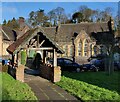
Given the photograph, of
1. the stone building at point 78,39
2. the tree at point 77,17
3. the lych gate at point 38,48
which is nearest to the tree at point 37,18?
the tree at point 77,17

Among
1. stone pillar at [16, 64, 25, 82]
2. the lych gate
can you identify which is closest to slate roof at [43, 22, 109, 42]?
the lych gate

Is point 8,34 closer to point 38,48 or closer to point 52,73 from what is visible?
point 38,48

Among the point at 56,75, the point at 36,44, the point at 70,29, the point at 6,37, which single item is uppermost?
the point at 70,29

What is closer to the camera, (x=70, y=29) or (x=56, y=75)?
(x=56, y=75)

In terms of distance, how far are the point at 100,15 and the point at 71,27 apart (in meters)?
29.6

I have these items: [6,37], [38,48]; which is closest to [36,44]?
[38,48]

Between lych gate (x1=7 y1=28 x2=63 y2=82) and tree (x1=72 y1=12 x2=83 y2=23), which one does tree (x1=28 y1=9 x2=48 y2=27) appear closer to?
tree (x1=72 y1=12 x2=83 y2=23)

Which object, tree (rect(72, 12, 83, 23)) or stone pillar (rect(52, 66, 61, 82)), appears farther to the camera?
tree (rect(72, 12, 83, 23))

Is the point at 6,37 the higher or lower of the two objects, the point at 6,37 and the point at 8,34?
the lower

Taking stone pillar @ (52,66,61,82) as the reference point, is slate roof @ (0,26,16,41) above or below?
above

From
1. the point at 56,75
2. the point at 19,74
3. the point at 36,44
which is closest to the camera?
the point at 56,75

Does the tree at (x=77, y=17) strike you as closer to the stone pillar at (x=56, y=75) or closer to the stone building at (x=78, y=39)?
the stone building at (x=78, y=39)

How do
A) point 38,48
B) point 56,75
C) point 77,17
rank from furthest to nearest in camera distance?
point 77,17
point 38,48
point 56,75

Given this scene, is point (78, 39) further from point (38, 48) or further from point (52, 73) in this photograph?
point (52, 73)
